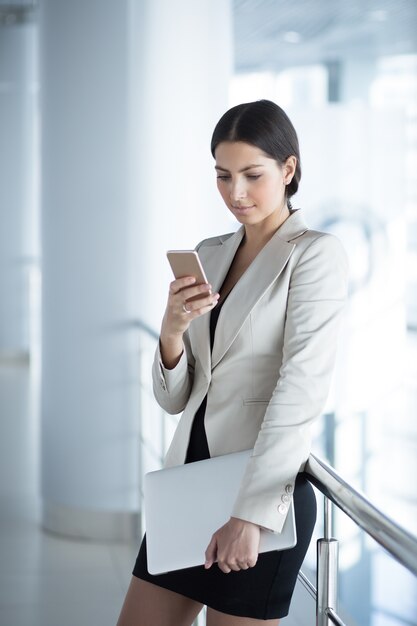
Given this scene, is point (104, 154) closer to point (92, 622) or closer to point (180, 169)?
point (180, 169)

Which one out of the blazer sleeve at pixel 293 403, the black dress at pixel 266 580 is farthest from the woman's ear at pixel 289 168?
the black dress at pixel 266 580

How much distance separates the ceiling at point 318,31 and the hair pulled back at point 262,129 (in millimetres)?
4310

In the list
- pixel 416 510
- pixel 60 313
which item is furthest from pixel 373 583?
pixel 60 313

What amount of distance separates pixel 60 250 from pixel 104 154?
33 centimetres

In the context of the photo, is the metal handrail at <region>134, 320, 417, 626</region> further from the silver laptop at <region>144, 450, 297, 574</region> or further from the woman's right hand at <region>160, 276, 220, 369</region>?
the woman's right hand at <region>160, 276, 220, 369</region>

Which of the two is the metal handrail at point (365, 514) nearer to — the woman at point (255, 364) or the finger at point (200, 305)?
the woman at point (255, 364)

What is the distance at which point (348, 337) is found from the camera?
5328 mm

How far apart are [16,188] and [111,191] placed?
4.48m

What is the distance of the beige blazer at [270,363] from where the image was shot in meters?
1.01

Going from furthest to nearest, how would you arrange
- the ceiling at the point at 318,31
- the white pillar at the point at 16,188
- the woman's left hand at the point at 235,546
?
1. the white pillar at the point at 16,188
2. the ceiling at the point at 318,31
3. the woman's left hand at the point at 235,546

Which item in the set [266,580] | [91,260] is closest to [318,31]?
[91,260]

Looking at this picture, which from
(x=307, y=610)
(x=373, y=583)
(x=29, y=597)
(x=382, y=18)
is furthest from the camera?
(x=373, y=583)

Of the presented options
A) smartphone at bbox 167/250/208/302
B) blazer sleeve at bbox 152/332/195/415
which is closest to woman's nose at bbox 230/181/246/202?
smartphone at bbox 167/250/208/302

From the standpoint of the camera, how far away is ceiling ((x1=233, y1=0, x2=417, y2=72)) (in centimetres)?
520
